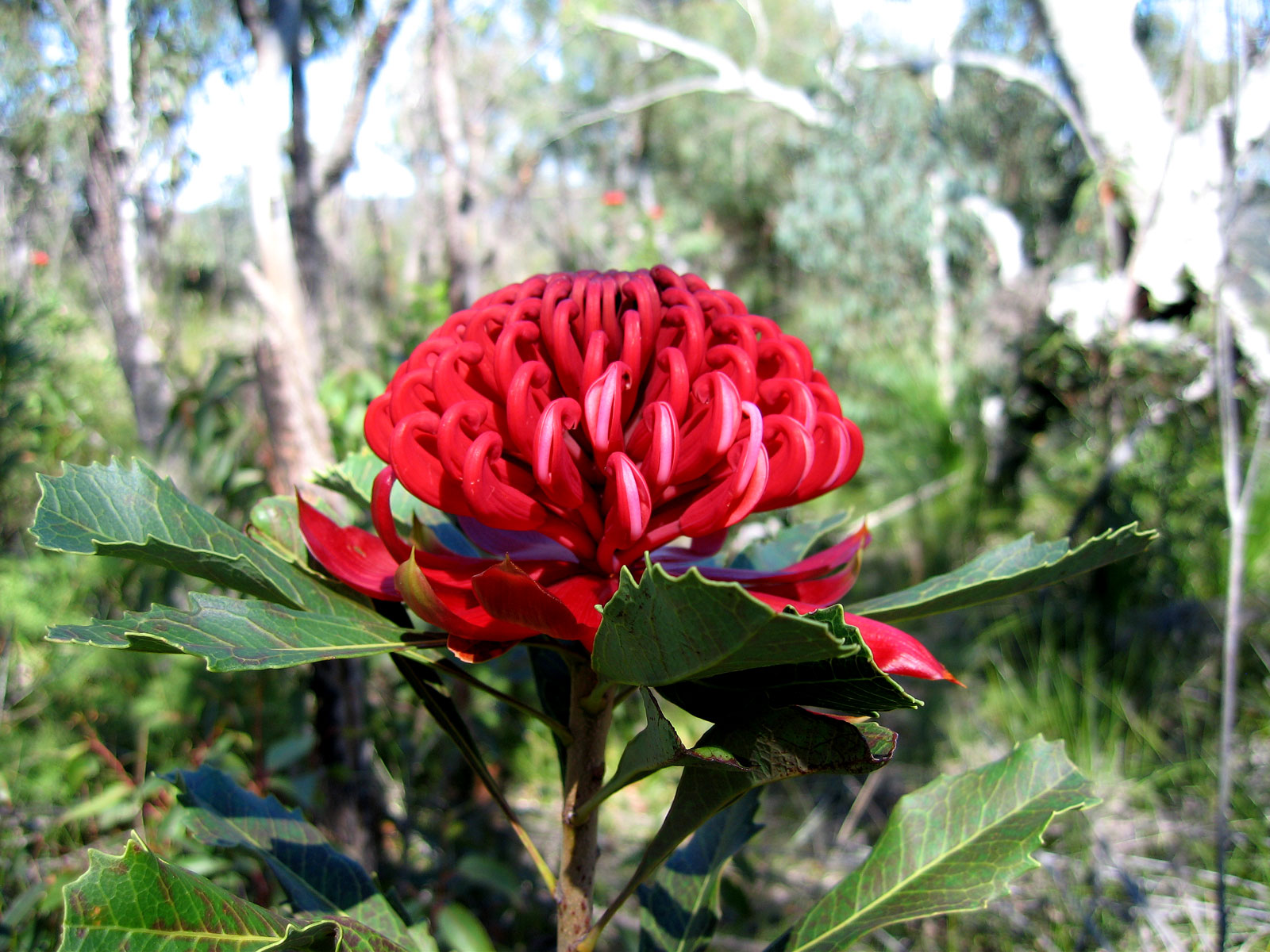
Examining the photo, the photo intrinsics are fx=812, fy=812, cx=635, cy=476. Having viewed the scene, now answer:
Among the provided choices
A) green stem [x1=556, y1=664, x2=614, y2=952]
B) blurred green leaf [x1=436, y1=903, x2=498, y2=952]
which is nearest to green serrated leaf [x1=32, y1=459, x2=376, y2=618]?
green stem [x1=556, y1=664, x2=614, y2=952]

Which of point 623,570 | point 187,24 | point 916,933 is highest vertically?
point 187,24

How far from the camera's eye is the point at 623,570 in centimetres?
51

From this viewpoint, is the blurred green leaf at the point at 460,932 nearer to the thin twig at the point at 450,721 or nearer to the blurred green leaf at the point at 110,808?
the thin twig at the point at 450,721

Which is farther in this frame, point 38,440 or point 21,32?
point 21,32

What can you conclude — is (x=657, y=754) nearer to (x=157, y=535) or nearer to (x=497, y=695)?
(x=497, y=695)

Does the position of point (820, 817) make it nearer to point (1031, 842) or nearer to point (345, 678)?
point (345, 678)

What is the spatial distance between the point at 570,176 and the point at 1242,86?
18903 millimetres

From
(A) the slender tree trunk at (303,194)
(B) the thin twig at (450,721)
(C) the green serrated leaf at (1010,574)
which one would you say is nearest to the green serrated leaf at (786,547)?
(C) the green serrated leaf at (1010,574)

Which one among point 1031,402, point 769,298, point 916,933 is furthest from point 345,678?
point 769,298

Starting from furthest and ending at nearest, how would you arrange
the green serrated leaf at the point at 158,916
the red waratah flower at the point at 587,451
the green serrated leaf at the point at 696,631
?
A: the red waratah flower at the point at 587,451, the green serrated leaf at the point at 158,916, the green serrated leaf at the point at 696,631

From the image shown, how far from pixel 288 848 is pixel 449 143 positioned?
3260mm

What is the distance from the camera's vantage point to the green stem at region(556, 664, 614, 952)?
808mm

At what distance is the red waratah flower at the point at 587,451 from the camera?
26.9 inches

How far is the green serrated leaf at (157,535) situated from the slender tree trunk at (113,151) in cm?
241
